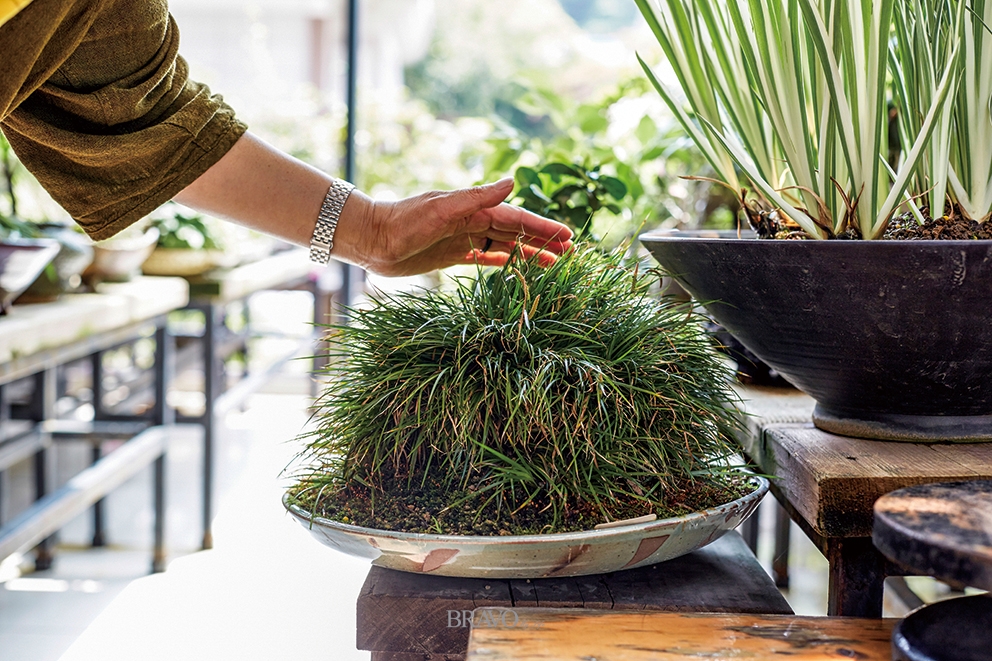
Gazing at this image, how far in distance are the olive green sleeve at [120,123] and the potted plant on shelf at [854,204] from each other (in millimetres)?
417

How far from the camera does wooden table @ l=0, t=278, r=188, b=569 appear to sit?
1777mm

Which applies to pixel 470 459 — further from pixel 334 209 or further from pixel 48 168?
pixel 48 168

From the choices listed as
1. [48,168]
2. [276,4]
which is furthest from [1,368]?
[276,4]

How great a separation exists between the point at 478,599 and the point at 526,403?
5.3 inches

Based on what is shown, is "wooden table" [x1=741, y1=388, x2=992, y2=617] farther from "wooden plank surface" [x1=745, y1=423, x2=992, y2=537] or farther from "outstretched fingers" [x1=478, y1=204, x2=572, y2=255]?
"outstretched fingers" [x1=478, y1=204, x2=572, y2=255]

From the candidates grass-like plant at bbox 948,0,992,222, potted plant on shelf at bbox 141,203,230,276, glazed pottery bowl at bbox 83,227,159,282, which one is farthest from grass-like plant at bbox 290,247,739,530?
potted plant on shelf at bbox 141,203,230,276

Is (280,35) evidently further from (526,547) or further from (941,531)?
(941,531)

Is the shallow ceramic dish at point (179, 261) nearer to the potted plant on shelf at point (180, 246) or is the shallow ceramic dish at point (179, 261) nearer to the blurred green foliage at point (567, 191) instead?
the potted plant on shelf at point (180, 246)

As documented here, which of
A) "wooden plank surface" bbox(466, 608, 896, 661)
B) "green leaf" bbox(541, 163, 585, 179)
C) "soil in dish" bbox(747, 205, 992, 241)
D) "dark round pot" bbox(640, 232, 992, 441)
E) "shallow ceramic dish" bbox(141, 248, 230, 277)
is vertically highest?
"green leaf" bbox(541, 163, 585, 179)

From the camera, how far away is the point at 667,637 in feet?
1.74

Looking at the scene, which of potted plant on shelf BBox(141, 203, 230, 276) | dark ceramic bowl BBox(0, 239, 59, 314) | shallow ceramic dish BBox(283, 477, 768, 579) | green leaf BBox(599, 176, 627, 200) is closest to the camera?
shallow ceramic dish BBox(283, 477, 768, 579)

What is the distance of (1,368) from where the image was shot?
1.64 meters

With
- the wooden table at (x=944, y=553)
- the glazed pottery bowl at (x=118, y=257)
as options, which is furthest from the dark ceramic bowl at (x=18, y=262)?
the wooden table at (x=944, y=553)

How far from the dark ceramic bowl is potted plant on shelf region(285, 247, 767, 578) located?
4.06 ft
